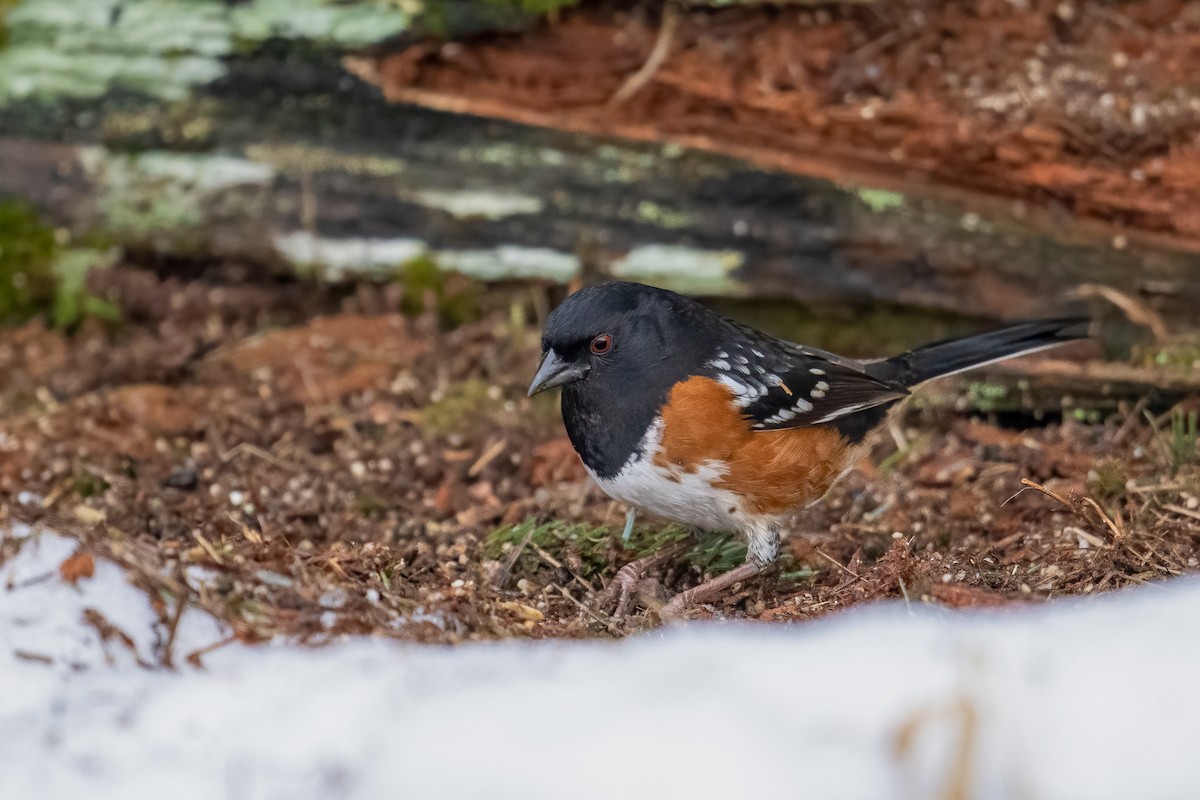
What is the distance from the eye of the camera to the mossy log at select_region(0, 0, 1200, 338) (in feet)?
14.0

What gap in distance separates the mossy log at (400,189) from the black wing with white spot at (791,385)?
2.25 feet

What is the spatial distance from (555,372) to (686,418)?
0.37m

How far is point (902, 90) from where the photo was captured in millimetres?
4223

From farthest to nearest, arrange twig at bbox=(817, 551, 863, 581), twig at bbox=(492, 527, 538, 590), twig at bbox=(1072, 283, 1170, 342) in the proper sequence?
twig at bbox=(1072, 283, 1170, 342) < twig at bbox=(492, 527, 538, 590) < twig at bbox=(817, 551, 863, 581)

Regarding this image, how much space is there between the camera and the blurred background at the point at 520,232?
3.97 metres

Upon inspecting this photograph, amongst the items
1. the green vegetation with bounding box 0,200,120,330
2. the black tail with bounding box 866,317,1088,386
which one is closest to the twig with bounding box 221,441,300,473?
the green vegetation with bounding box 0,200,120,330

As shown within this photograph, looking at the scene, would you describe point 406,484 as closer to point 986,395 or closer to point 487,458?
point 487,458

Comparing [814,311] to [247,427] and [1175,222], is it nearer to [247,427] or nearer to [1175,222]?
[1175,222]

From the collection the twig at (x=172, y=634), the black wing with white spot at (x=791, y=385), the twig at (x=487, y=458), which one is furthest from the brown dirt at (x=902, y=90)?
the twig at (x=172, y=634)

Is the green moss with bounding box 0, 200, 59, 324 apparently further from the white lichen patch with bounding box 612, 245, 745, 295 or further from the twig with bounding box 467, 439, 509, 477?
the white lichen patch with bounding box 612, 245, 745, 295

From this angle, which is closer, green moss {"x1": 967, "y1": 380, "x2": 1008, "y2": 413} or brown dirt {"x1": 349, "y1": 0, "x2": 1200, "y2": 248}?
brown dirt {"x1": 349, "y1": 0, "x2": 1200, "y2": 248}

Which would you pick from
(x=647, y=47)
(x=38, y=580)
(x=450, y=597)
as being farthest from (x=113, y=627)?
(x=647, y=47)

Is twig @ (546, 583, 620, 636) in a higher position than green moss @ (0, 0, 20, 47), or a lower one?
lower

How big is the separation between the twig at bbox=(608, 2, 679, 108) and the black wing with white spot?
3.78ft
